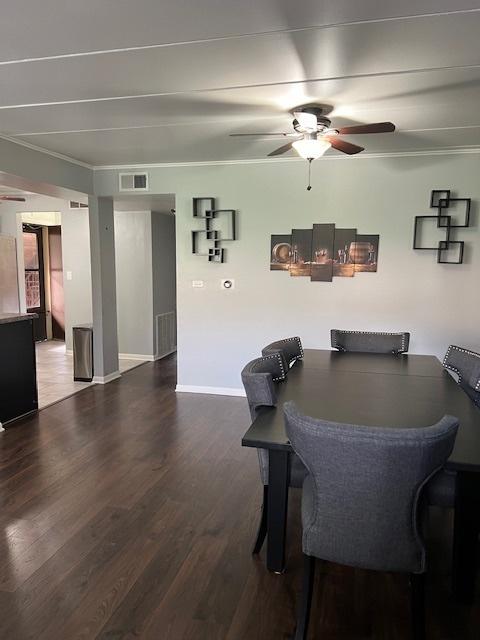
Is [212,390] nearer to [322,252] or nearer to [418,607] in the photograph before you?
[322,252]

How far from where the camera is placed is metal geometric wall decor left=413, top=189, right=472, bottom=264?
4.27 m

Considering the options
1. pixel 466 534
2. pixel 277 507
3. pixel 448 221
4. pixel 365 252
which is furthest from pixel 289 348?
pixel 448 221

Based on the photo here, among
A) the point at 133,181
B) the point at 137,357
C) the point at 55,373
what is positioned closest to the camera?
the point at 133,181

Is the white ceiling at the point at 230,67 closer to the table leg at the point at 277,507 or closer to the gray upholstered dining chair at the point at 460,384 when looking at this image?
the gray upholstered dining chair at the point at 460,384

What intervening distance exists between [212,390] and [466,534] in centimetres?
351

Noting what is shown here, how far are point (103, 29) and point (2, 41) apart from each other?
1.77 feet

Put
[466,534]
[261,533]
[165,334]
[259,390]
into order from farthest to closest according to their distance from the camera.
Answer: [165,334], [261,533], [259,390], [466,534]

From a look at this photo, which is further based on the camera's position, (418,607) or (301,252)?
(301,252)

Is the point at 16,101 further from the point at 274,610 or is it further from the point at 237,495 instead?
the point at 274,610

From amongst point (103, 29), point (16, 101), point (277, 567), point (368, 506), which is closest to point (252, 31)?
point (103, 29)

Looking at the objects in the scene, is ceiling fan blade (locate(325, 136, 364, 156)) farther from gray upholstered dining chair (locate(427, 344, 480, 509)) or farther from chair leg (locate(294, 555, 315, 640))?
chair leg (locate(294, 555, 315, 640))

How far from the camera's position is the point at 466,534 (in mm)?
1830

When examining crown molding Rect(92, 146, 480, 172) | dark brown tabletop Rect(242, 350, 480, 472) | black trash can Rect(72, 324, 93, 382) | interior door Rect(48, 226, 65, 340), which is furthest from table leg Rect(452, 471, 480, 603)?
interior door Rect(48, 226, 65, 340)

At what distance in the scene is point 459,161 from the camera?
4.24 metres
